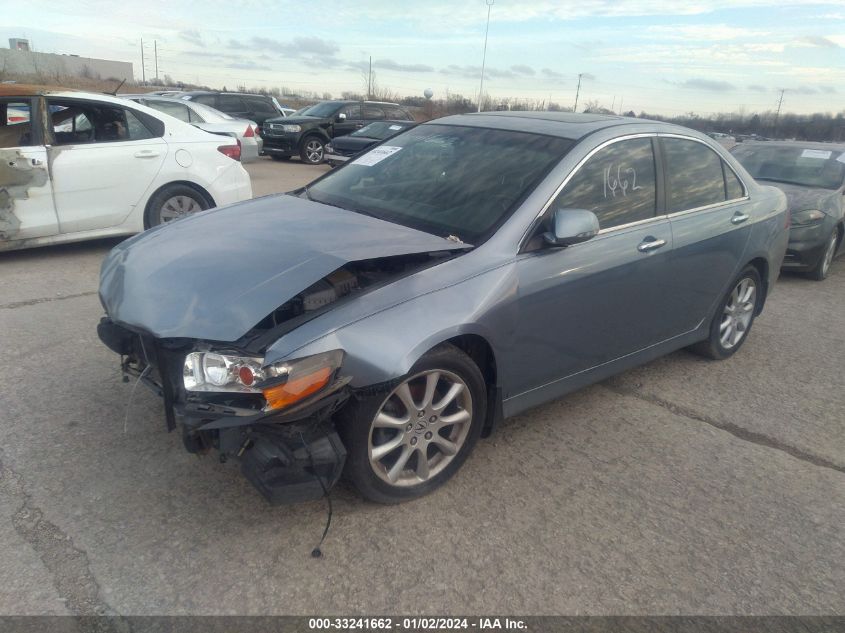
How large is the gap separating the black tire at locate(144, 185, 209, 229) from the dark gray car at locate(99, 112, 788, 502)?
315 cm

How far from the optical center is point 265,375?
2367 millimetres

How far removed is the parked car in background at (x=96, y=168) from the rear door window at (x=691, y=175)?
15.6ft

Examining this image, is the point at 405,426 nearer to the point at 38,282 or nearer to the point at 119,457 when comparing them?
the point at 119,457

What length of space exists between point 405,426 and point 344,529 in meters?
0.49

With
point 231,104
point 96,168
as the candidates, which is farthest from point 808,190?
point 231,104

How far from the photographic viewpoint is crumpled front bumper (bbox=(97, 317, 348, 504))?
2373 millimetres

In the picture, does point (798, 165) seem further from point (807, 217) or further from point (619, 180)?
point (619, 180)

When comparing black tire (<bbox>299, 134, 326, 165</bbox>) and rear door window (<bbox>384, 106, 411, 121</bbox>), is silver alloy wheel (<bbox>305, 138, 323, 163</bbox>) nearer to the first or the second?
black tire (<bbox>299, 134, 326, 165</bbox>)

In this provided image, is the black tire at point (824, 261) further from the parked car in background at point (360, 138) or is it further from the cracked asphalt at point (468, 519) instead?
the parked car in background at point (360, 138)

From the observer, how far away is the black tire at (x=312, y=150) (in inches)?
667

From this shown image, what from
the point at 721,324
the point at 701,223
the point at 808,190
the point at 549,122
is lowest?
the point at 721,324

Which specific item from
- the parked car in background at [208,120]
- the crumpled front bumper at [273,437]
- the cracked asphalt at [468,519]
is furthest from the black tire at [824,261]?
the parked car in background at [208,120]

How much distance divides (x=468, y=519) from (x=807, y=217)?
6651 mm

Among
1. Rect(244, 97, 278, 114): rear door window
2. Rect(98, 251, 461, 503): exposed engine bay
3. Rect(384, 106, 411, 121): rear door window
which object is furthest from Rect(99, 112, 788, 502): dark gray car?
Rect(244, 97, 278, 114): rear door window
